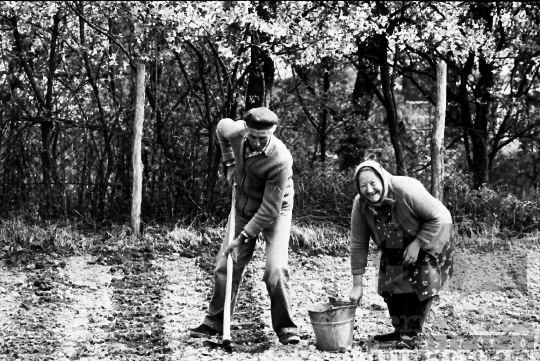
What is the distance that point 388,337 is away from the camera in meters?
6.36

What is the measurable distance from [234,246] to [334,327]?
2.95ft

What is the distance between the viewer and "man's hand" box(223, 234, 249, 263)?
6.16 metres

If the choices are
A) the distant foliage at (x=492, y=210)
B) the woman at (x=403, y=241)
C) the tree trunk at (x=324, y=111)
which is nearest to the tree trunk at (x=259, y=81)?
the tree trunk at (x=324, y=111)

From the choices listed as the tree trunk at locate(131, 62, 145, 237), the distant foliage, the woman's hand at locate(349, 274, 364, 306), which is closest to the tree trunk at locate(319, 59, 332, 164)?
the distant foliage

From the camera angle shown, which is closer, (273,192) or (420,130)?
(273,192)

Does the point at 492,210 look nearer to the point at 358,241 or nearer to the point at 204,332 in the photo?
the point at 358,241

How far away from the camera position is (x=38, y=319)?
7.12 metres

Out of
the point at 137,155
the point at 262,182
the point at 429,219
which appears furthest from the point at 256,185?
the point at 137,155

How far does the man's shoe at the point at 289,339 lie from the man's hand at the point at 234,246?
2.20 ft

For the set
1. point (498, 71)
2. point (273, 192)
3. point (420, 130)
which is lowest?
point (273, 192)

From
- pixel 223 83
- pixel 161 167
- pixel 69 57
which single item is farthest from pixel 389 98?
pixel 69 57

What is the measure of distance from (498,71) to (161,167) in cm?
471

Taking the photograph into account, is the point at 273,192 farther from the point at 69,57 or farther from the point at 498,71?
the point at 498,71

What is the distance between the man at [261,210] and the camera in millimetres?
6109
